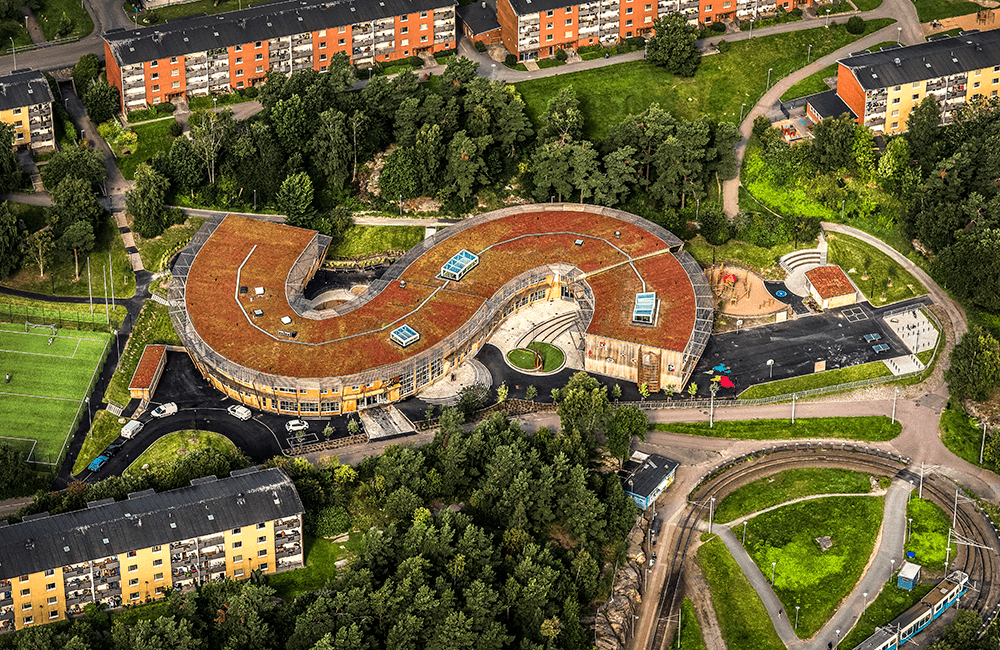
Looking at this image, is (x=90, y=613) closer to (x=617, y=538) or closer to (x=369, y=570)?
(x=369, y=570)

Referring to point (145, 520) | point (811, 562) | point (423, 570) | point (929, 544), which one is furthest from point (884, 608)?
point (145, 520)

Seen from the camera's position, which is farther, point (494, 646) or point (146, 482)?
point (146, 482)

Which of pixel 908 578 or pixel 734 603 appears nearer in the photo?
pixel 734 603

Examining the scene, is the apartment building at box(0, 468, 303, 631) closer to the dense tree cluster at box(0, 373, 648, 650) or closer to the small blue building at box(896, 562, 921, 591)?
the dense tree cluster at box(0, 373, 648, 650)

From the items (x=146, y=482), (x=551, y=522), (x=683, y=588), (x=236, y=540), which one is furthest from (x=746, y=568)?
(x=146, y=482)

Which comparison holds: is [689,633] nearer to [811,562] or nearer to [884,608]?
[811,562]

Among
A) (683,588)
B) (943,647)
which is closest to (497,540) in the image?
(683,588)

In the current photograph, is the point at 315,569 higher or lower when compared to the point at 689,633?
higher

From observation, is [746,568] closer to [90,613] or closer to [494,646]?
[494,646]
